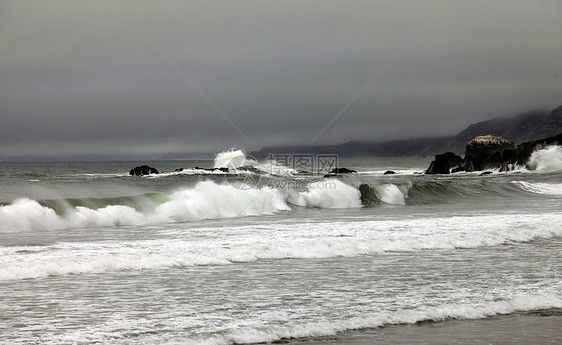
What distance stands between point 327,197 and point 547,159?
156 feet

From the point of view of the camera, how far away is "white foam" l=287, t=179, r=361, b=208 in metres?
30.3

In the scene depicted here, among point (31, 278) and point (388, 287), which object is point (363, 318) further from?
point (31, 278)

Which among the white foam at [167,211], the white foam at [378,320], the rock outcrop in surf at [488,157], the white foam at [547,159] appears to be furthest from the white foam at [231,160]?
the white foam at [378,320]

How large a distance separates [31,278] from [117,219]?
34.5 feet

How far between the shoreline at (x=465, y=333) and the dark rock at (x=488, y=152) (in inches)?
2723

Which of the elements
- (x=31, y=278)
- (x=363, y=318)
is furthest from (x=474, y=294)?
(x=31, y=278)

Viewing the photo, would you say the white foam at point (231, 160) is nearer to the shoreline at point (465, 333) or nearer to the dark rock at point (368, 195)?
the dark rock at point (368, 195)

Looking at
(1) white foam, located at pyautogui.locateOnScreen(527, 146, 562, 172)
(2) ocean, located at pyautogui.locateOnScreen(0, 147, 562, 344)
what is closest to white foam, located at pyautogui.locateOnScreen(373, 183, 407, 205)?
(2) ocean, located at pyautogui.locateOnScreen(0, 147, 562, 344)

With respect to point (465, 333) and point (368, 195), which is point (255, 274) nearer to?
point (465, 333)

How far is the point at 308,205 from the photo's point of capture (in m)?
30.1

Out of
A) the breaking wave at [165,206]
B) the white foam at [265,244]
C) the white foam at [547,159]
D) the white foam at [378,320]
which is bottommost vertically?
the white foam at [378,320]

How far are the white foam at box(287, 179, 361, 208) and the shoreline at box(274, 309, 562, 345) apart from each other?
2239 centimetres

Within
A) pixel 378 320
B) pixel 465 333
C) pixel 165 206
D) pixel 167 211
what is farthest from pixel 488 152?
pixel 465 333

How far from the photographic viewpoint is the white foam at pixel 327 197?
30.3 m
